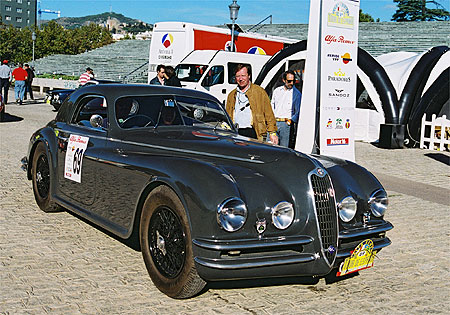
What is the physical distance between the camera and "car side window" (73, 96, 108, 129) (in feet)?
18.8

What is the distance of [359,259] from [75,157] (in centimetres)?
321

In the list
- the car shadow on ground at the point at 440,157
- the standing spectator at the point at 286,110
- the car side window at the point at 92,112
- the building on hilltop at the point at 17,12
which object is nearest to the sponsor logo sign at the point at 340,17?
the standing spectator at the point at 286,110

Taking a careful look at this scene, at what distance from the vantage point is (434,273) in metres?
5.26

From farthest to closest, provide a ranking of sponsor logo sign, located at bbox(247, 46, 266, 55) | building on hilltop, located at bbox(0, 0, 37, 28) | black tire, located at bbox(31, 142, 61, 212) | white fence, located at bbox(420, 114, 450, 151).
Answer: building on hilltop, located at bbox(0, 0, 37, 28) → sponsor logo sign, located at bbox(247, 46, 266, 55) → white fence, located at bbox(420, 114, 450, 151) → black tire, located at bbox(31, 142, 61, 212)

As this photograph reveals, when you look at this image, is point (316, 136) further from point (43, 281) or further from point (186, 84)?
point (186, 84)

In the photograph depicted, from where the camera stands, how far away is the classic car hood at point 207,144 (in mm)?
4672

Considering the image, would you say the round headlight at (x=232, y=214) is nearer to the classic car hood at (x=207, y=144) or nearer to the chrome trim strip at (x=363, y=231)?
the classic car hood at (x=207, y=144)

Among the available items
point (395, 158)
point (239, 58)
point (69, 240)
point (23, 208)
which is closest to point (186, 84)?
point (239, 58)

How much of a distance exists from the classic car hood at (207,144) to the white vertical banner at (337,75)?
388cm

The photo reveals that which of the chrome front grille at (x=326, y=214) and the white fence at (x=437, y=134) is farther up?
the white fence at (x=437, y=134)

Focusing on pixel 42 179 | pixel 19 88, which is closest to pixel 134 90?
pixel 42 179

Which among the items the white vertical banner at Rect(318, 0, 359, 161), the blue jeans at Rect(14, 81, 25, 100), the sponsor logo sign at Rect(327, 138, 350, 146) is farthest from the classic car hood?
the blue jeans at Rect(14, 81, 25, 100)

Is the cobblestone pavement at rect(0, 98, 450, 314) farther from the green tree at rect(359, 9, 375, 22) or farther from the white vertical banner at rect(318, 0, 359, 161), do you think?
the green tree at rect(359, 9, 375, 22)

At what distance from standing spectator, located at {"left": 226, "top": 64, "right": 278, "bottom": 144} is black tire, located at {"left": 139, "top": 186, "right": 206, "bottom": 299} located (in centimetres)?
333
